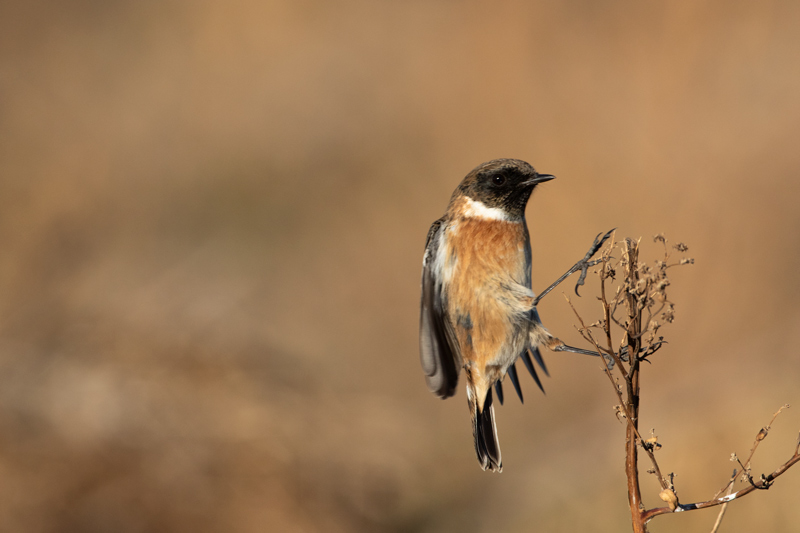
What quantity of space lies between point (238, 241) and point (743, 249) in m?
8.51

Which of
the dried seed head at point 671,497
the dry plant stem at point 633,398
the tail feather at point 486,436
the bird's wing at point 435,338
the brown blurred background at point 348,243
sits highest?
the brown blurred background at point 348,243

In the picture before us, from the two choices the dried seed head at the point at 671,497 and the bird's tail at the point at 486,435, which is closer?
the dried seed head at the point at 671,497

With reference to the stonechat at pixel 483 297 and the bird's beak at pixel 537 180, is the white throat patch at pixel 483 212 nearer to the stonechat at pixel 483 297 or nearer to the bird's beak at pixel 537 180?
the stonechat at pixel 483 297

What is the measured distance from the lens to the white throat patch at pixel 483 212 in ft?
13.8

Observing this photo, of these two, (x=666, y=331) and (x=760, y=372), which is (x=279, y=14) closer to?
(x=666, y=331)

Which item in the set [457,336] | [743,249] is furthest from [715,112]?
[457,336]

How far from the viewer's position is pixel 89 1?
15.1 m

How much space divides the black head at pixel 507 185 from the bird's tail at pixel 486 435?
1.19m

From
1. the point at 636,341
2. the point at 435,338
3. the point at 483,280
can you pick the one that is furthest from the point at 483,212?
the point at 636,341

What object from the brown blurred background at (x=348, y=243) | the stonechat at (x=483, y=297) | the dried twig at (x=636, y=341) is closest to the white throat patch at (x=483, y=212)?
the stonechat at (x=483, y=297)

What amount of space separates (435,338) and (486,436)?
0.68m

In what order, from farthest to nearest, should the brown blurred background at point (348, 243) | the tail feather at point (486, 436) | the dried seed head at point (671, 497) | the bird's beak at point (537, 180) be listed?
the brown blurred background at point (348, 243)
the bird's beak at point (537, 180)
the tail feather at point (486, 436)
the dried seed head at point (671, 497)

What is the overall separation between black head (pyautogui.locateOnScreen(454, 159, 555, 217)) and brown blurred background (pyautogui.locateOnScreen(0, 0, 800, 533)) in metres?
2.59

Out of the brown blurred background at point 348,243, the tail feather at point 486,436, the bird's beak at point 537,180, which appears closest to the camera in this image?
the tail feather at point 486,436
